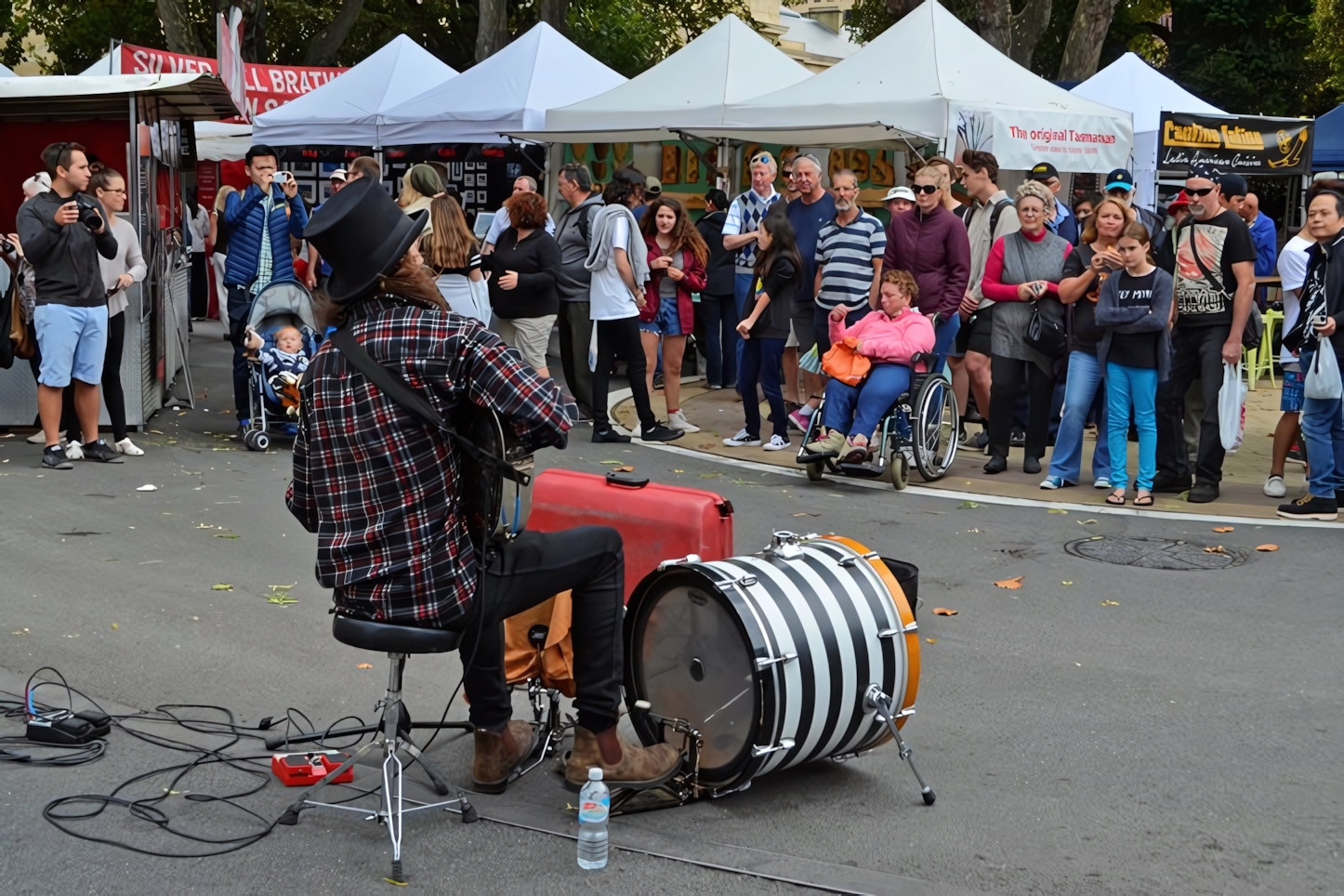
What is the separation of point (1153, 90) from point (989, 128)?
7403 mm

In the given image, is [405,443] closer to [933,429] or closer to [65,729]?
[65,729]

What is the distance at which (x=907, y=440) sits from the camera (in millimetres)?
10062

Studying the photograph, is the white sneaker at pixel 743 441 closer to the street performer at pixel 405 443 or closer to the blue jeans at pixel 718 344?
the blue jeans at pixel 718 344

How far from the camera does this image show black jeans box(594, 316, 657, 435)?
38.8 feet

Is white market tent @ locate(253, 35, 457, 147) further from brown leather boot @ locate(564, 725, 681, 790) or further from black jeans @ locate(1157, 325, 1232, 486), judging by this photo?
brown leather boot @ locate(564, 725, 681, 790)

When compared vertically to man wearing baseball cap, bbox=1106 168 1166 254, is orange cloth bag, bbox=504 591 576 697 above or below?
below

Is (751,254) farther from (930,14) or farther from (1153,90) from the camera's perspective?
(1153,90)

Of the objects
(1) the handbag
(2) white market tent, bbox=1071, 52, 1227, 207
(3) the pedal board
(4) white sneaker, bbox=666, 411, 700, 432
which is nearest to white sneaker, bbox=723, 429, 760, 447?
(4) white sneaker, bbox=666, 411, 700, 432

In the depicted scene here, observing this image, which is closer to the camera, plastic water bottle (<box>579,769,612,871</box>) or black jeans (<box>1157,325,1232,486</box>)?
plastic water bottle (<box>579,769,612,871</box>)

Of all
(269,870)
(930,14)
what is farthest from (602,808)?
(930,14)

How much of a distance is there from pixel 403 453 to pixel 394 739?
0.86m

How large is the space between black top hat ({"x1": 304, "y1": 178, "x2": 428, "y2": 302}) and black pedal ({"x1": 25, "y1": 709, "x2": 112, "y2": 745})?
1.95m

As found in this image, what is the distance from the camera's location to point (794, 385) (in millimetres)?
13047

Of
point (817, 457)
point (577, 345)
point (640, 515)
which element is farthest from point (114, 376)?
point (640, 515)
